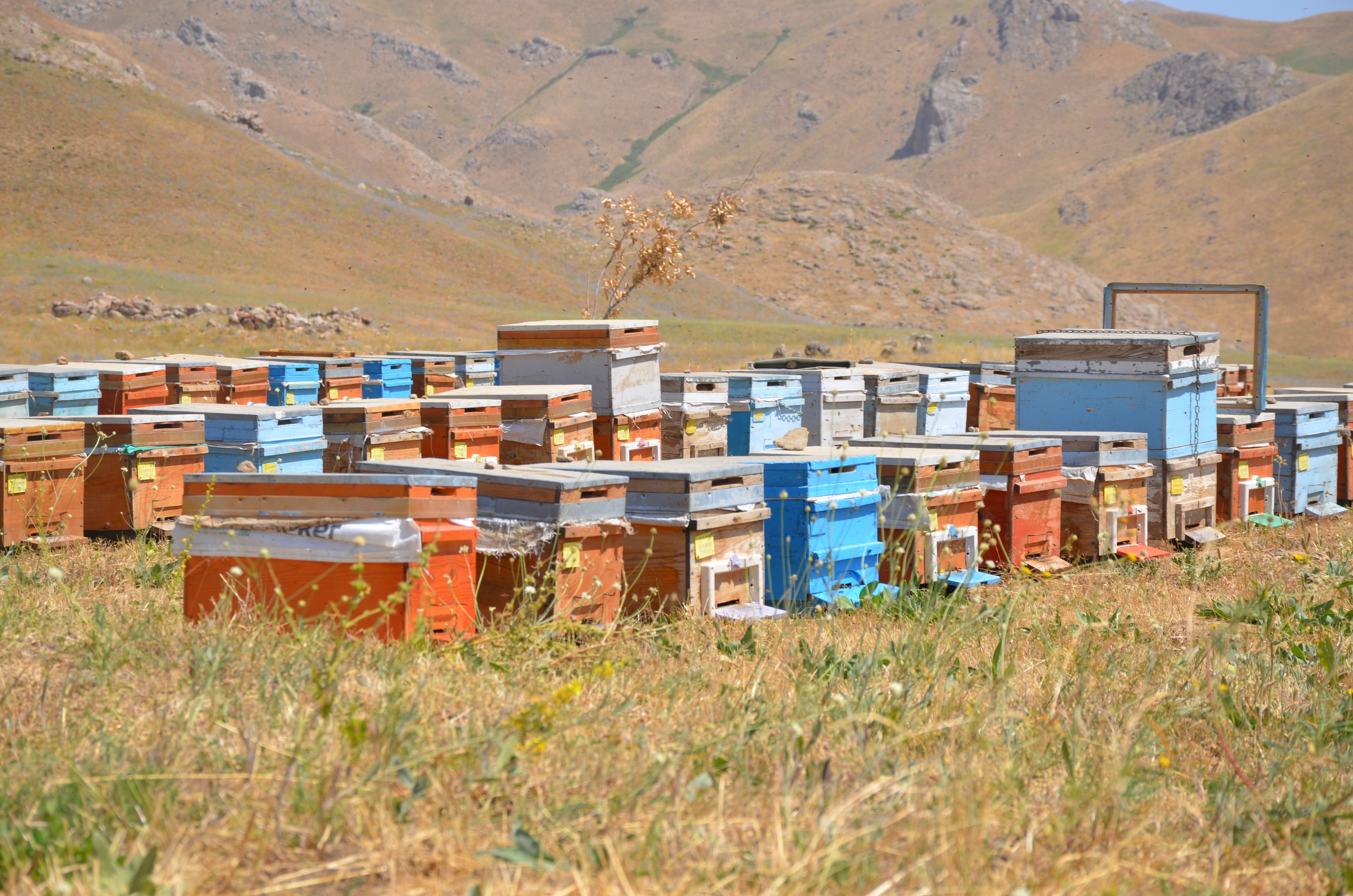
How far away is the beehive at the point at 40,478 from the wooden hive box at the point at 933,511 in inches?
221

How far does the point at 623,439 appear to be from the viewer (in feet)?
36.9

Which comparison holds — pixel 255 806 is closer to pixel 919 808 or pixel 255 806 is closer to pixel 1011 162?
pixel 919 808

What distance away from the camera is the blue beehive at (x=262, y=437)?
923cm

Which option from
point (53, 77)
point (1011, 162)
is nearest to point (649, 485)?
point (53, 77)

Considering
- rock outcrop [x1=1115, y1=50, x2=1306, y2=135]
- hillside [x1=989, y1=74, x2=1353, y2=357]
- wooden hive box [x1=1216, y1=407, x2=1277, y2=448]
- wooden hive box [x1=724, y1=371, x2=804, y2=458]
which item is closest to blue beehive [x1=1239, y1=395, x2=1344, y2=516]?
wooden hive box [x1=1216, y1=407, x2=1277, y2=448]

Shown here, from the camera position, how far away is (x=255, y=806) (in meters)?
2.96

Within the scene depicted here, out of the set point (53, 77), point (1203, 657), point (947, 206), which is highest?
point (53, 77)

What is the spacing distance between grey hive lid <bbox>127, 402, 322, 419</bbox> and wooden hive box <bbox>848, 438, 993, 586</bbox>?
185 inches

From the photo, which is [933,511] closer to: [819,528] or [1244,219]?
[819,528]

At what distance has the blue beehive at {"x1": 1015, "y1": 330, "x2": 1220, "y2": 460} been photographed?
9680 millimetres

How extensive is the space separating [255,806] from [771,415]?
31.4 feet

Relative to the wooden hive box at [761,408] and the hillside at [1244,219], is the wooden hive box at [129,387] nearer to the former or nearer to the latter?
the wooden hive box at [761,408]

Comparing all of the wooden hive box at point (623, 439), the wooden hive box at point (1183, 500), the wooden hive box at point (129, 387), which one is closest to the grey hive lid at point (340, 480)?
the wooden hive box at point (623, 439)

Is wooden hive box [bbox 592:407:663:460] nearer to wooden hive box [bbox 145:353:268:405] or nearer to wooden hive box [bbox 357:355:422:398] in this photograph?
wooden hive box [bbox 357:355:422:398]
